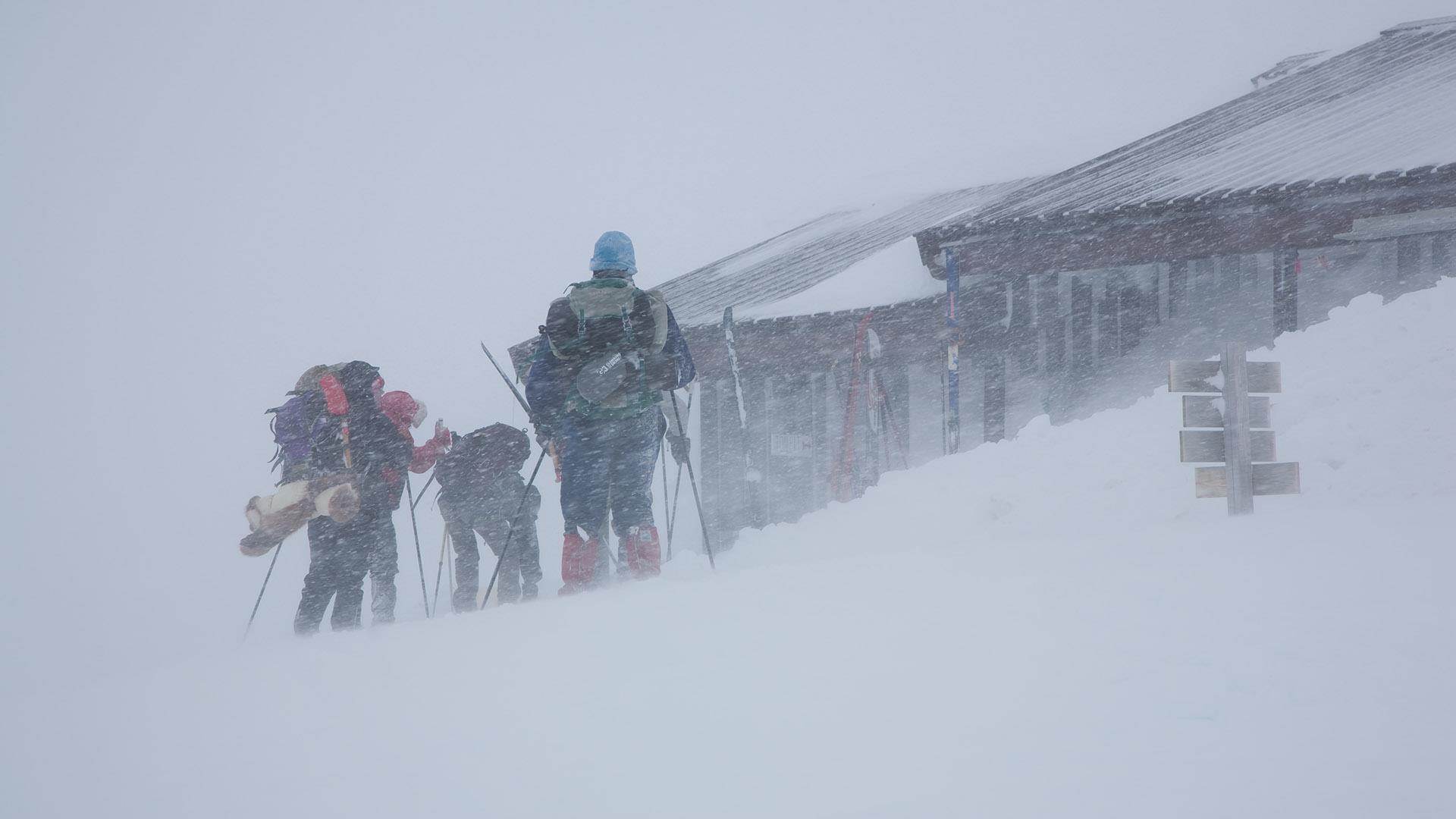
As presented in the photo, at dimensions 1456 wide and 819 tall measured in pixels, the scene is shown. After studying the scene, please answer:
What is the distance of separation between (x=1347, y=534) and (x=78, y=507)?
3438 cm

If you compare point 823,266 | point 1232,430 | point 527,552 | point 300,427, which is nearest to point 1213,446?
point 1232,430

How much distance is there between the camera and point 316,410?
5.29 meters

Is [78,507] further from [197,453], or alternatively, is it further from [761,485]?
[761,485]

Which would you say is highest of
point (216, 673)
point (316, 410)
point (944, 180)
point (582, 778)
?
point (944, 180)

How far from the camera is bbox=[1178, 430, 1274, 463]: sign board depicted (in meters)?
4.91

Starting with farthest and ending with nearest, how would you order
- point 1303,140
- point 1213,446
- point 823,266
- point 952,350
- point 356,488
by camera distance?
point 823,266 → point 952,350 → point 1303,140 → point 356,488 → point 1213,446

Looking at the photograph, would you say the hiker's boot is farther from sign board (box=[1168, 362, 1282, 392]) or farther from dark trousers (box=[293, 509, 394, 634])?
sign board (box=[1168, 362, 1282, 392])

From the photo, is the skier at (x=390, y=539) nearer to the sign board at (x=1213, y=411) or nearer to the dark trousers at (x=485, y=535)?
the dark trousers at (x=485, y=535)

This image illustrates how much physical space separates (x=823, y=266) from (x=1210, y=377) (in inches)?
340

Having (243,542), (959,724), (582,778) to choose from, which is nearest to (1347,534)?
(959,724)

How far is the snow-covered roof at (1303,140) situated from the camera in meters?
7.59

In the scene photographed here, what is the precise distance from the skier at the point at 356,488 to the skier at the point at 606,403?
119cm

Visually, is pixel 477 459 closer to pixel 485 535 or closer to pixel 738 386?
pixel 485 535

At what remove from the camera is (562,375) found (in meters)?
4.82
